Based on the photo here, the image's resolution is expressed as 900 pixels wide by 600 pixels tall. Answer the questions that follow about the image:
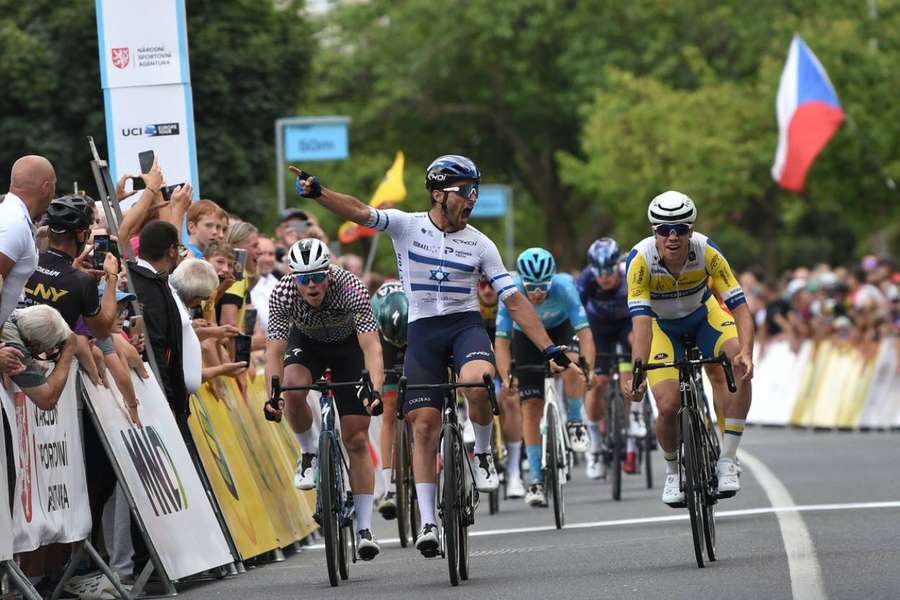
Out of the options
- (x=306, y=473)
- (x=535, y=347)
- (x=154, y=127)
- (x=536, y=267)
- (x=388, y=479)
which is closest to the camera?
(x=306, y=473)

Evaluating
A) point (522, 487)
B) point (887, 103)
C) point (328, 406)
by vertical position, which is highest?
point (887, 103)

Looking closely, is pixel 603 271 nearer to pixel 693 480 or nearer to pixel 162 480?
pixel 693 480

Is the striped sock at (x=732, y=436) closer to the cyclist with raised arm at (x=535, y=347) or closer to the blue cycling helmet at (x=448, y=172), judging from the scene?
the blue cycling helmet at (x=448, y=172)

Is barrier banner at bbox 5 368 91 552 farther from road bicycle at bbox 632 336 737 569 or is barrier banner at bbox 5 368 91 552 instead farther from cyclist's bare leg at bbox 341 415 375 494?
road bicycle at bbox 632 336 737 569

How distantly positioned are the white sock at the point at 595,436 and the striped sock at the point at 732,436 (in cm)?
588

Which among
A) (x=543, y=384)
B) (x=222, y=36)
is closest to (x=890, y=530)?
(x=543, y=384)

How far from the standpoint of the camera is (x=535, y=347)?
17.4 meters

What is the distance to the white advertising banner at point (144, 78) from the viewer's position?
49.5 feet

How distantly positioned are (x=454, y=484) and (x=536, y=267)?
5408 mm

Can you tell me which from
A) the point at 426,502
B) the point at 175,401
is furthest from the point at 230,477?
the point at 426,502

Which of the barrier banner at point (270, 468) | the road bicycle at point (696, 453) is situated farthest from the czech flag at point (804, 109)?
the road bicycle at point (696, 453)

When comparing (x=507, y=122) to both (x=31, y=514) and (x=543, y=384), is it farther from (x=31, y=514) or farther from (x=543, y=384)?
(x=31, y=514)

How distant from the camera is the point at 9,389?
34.3 ft

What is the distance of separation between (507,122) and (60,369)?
46.9 m
